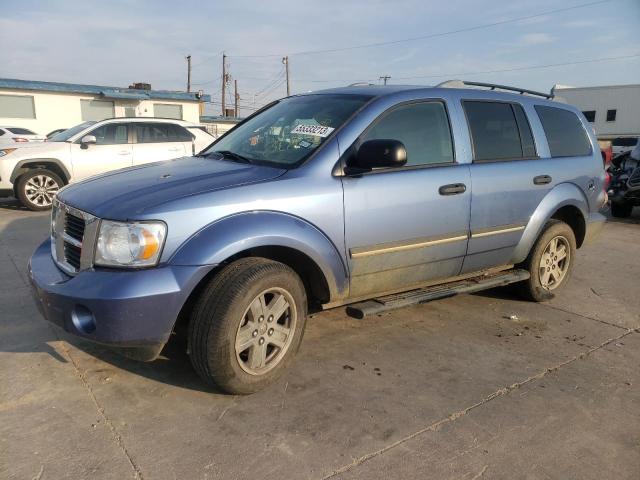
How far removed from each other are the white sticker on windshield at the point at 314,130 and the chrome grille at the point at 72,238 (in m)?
1.44

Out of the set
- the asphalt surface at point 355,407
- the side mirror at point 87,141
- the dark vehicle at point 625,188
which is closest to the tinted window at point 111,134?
the side mirror at point 87,141

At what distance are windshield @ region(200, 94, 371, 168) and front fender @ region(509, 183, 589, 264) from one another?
183 cm

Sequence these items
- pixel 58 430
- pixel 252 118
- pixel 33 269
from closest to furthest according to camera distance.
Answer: pixel 58 430
pixel 33 269
pixel 252 118

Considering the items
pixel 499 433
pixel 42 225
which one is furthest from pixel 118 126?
pixel 499 433

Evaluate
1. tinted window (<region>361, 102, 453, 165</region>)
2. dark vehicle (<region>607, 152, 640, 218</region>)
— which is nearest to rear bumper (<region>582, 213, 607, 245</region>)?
tinted window (<region>361, 102, 453, 165</region>)

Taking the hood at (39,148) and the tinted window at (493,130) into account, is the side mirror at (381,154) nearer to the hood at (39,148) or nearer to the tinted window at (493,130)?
the tinted window at (493,130)

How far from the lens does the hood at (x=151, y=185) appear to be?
2.83m

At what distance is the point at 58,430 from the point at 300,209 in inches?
67.3

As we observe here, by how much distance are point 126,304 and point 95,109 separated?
80.1ft

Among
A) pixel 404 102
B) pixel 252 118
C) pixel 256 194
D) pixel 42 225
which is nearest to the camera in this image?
pixel 256 194

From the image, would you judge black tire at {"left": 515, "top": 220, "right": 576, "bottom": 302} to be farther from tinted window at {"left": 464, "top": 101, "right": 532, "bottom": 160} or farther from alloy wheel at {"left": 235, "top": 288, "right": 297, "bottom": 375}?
alloy wheel at {"left": 235, "top": 288, "right": 297, "bottom": 375}

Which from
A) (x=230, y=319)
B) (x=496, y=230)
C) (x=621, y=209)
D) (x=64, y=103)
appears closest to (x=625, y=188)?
(x=621, y=209)

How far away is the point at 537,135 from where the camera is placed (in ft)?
14.9

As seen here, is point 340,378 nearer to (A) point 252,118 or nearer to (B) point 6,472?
(B) point 6,472
